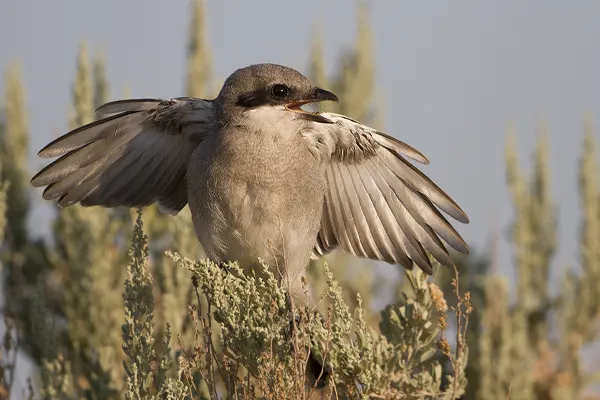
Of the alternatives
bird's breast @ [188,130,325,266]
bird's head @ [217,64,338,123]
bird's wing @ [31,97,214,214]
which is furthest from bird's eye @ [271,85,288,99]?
bird's wing @ [31,97,214,214]

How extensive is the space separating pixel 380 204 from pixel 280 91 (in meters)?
1.21

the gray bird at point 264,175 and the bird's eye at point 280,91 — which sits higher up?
the bird's eye at point 280,91

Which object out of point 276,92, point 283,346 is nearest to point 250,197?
point 276,92

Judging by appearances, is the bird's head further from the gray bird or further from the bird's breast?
the bird's breast

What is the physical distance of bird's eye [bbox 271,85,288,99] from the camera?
5340mm

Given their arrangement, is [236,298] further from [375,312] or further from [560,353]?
[560,353]

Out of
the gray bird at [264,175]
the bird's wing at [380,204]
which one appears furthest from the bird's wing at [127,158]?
the bird's wing at [380,204]

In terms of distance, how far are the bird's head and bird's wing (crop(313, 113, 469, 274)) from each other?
1.55 ft

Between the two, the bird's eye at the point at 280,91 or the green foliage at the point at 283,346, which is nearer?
the green foliage at the point at 283,346

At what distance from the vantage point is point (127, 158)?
615 centimetres

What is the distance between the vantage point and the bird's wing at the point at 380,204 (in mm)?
5895

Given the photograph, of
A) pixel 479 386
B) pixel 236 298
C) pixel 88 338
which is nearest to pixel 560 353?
pixel 479 386

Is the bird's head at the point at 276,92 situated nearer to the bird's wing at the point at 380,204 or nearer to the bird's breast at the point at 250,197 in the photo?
the bird's breast at the point at 250,197

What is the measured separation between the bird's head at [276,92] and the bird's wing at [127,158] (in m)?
0.50
